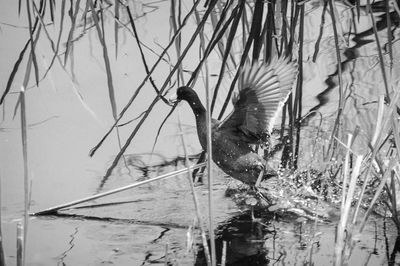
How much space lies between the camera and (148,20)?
245 inches

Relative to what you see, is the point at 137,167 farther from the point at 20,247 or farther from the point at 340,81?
the point at 20,247

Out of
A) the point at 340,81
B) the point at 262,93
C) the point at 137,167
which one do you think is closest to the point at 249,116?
the point at 262,93

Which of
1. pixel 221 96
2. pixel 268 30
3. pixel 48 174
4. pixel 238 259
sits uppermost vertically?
pixel 268 30

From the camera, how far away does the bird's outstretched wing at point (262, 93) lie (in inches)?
155

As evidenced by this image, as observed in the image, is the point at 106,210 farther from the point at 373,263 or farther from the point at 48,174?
the point at 373,263

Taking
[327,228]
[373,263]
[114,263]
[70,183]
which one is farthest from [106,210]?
[373,263]

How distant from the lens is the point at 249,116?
4.27 meters

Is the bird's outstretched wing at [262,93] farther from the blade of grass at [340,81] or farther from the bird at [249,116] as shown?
the blade of grass at [340,81]

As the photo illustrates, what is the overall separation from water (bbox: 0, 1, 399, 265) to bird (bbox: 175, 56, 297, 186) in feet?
0.63

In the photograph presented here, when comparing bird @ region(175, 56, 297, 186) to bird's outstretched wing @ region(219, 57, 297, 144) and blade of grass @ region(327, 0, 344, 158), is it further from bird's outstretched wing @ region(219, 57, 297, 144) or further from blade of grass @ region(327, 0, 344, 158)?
blade of grass @ region(327, 0, 344, 158)

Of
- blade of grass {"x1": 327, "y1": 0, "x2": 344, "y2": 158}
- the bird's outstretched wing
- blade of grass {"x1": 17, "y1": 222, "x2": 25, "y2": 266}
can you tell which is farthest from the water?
blade of grass {"x1": 17, "y1": 222, "x2": 25, "y2": 266}

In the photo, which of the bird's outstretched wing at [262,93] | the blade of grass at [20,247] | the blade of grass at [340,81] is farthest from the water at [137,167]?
the blade of grass at [20,247]

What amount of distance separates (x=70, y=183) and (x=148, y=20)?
210 cm

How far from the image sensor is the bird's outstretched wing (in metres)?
3.94
